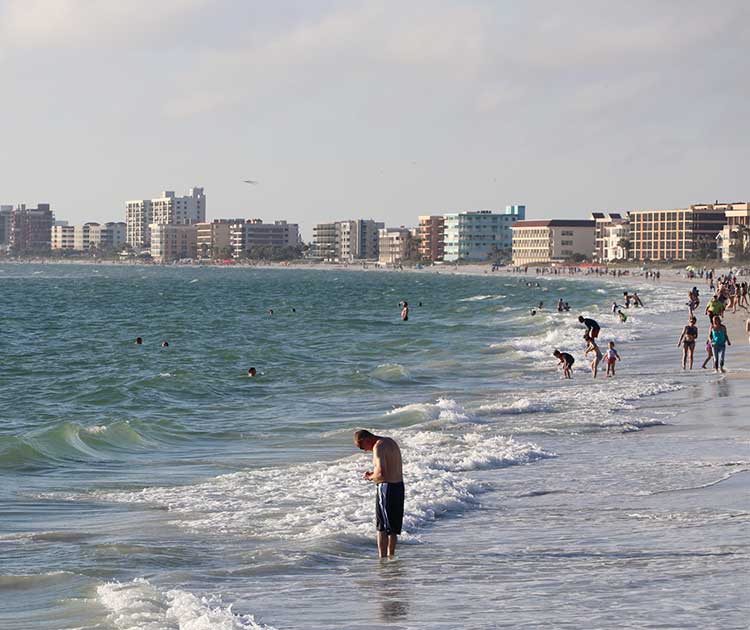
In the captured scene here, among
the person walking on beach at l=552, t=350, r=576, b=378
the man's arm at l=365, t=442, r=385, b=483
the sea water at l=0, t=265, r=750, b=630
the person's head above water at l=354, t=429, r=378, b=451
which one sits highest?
the person's head above water at l=354, t=429, r=378, b=451

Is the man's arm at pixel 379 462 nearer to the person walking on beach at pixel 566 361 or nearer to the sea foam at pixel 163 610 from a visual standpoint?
the sea foam at pixel 163 610

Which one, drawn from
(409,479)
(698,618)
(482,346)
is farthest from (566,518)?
(482,346)

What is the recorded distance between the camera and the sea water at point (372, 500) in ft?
37.7

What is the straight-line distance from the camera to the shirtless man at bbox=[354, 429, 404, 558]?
12.8 m

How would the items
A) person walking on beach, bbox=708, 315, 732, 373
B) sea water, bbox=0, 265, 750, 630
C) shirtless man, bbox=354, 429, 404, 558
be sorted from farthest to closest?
person walking on beach, bbox=708, 315, 732, 373, shirtless man, bbox=354, 429, 404, 558, sea water, bbox=0, 265, 750, 630

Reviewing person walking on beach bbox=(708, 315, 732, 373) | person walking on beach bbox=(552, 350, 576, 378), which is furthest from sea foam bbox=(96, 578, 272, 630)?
person walking on beach bbox=(552, 350, 576, 378)

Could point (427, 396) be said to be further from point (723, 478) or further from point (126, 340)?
point (126, 340)

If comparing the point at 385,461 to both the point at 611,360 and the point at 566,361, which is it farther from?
the point at 611,360

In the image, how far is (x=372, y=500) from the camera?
16.6 metres

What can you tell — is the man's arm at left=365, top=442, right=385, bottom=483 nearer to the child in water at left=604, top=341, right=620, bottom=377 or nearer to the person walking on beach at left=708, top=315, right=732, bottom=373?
the person walking on beach at left=708, top=315, right=732, bottom=373

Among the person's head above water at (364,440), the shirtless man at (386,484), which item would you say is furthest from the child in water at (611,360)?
the person's head above water at (364,440)

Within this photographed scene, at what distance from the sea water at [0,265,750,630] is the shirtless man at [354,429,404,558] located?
0.35 meters

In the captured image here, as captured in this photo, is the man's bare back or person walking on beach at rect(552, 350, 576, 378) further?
person walking on beach at rect(552, 350, 576, 378)

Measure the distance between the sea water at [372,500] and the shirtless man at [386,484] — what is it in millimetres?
353
